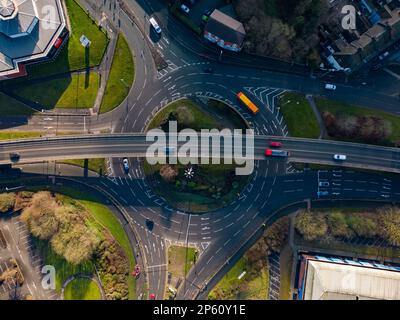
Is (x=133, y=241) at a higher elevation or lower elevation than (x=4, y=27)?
lower

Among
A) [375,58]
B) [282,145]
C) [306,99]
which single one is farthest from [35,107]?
[375,58]

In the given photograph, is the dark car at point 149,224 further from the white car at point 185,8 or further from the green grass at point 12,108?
the white car at point 185,8

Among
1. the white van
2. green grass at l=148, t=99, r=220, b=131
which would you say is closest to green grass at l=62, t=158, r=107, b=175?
green grass at l=148, t=99, r=220, b=131

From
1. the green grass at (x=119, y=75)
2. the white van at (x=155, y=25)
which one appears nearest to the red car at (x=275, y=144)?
the green grass at (x=119, y=75)

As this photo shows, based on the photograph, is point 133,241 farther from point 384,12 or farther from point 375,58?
point 384,12

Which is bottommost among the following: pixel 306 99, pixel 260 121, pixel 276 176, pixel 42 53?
pixel 276 176

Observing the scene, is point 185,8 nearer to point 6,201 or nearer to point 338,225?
point 6,201
